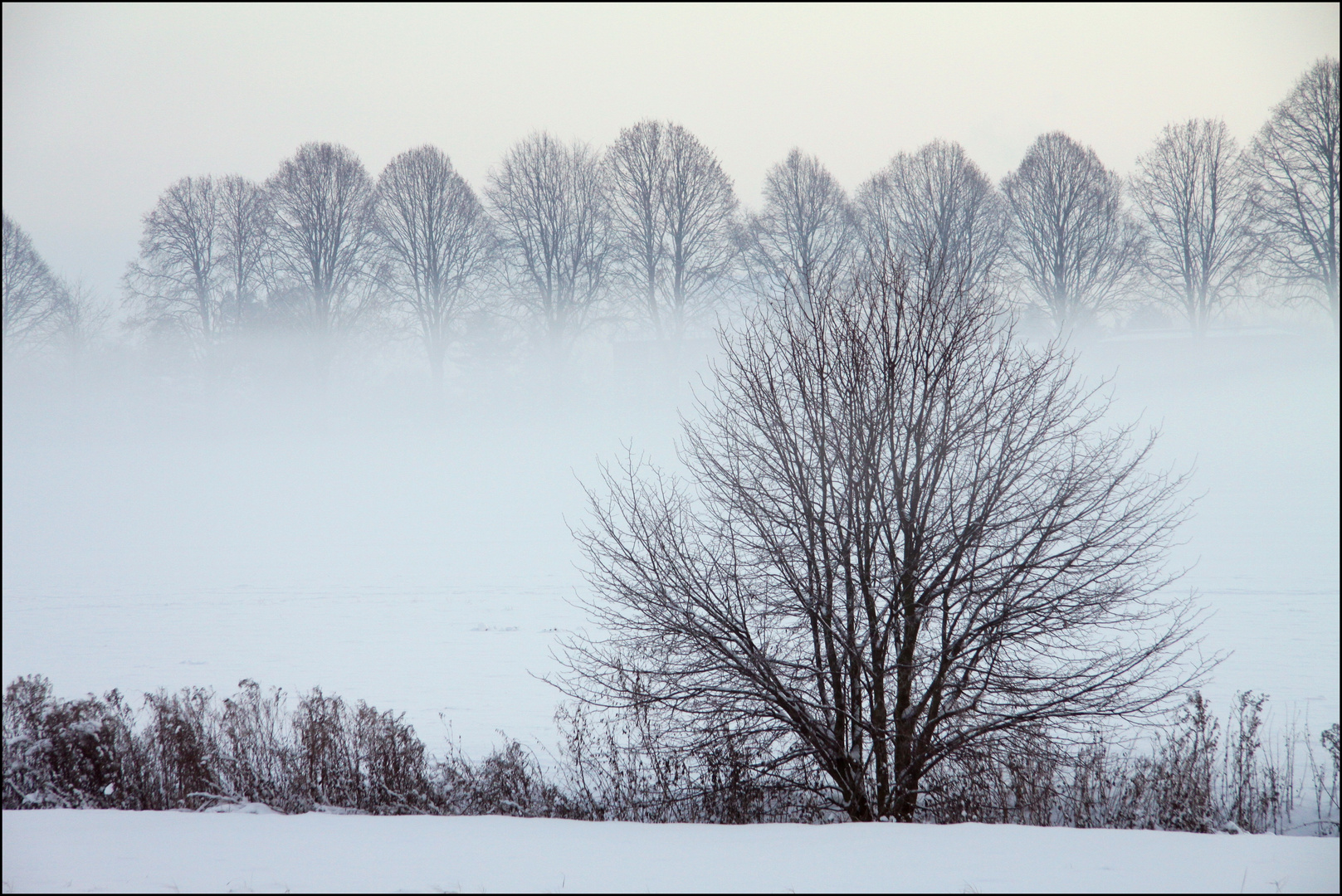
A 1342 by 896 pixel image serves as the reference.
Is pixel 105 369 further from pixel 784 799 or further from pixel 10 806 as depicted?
pixel 784 799

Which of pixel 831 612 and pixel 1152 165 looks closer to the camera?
pixel 831 612

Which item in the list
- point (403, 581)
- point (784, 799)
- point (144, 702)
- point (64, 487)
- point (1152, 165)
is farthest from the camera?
point (1152, 165)

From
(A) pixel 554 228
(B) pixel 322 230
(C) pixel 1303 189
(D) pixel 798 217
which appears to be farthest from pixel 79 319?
(C) pixel 1303 189

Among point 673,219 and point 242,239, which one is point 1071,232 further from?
point 242,239

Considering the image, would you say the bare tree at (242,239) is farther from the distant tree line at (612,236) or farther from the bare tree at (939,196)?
the bare tree at (939,196)

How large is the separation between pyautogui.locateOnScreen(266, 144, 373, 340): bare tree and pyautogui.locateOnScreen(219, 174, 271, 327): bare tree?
1.78ft

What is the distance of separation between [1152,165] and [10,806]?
36.7 metres

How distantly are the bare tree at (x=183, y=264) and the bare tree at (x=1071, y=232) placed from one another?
32.3 metres

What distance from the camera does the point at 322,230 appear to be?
30891 millimetres

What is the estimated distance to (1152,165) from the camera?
29109 millimetres

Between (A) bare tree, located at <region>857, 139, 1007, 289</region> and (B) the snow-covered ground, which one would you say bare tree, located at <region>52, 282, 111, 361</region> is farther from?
(A) bare tree, located at <region>857, 139, 1007, 289</region>

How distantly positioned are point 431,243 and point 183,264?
9647mm

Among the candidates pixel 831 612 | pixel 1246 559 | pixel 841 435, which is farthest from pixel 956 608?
pixel 1246 559

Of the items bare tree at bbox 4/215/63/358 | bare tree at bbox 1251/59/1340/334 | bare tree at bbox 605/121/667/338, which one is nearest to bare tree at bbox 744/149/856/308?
bare tree at bbox 605/121/667/338
